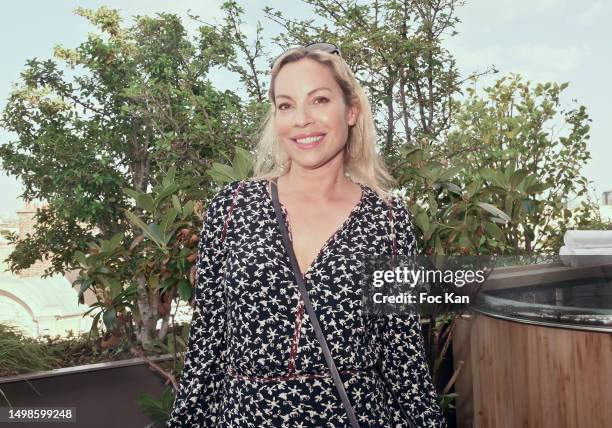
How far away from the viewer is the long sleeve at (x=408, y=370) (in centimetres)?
133

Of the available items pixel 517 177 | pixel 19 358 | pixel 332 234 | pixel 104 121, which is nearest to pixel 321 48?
pixel 332 234

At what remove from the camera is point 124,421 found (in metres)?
3.22

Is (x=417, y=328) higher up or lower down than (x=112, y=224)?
lower down

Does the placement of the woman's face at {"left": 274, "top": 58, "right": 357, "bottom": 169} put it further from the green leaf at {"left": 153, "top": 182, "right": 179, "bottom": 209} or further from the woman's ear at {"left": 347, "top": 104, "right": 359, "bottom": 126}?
the green leaf at {"left": 153, "top": 182, "right": 179, "bottom": 209}

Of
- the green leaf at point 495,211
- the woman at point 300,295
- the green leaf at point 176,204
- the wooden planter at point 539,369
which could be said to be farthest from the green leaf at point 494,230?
the green leaf at point 176,204

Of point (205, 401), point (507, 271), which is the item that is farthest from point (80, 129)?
point (205, 401)

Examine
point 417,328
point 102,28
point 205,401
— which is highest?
point 102,28

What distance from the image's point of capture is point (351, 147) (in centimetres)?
154

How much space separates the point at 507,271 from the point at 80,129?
3.87 metres

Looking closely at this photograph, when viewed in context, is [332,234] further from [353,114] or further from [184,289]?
[184,289]

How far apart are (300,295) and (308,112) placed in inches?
15.1

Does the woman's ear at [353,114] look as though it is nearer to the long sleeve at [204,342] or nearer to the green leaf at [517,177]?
the long sleeve at [204,342]

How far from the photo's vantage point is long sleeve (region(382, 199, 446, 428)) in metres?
1.33

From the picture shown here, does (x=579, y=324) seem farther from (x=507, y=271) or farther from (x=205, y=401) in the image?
(x=205, y=401)
